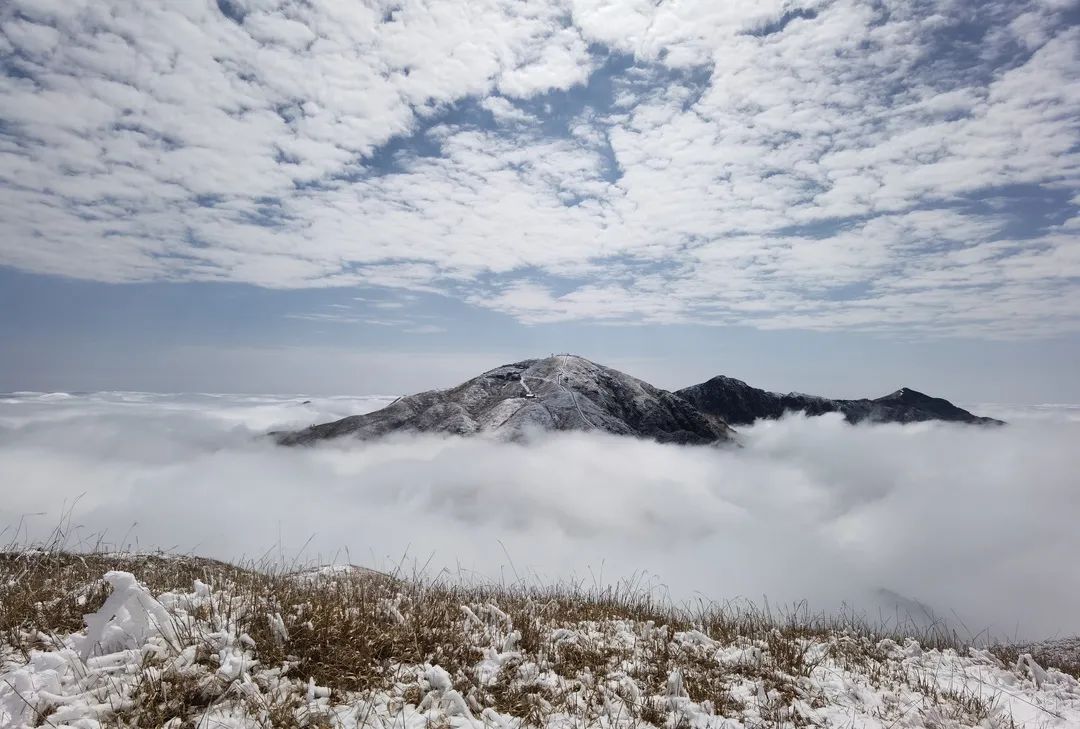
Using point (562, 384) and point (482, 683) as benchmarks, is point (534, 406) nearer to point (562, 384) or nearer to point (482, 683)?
point (562, 384)

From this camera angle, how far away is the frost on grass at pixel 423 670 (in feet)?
16.4

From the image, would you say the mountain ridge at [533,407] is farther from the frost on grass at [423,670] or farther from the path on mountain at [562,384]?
the frost on grass at [423,670]

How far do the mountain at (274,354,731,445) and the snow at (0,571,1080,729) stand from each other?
453ft

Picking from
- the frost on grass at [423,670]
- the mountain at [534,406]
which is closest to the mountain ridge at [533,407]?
the mountain at [534,406]

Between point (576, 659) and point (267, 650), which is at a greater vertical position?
point (267, 650)

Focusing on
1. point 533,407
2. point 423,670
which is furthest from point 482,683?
point 533,407

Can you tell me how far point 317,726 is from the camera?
4.90m

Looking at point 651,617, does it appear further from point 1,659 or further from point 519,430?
point 519,430

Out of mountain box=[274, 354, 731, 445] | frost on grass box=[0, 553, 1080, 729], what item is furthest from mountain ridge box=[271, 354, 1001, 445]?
frost on grass box=[0, 553, 1080, 729]

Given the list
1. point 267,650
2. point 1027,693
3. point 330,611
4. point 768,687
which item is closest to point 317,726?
point 267,650

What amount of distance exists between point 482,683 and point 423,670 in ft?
2.34

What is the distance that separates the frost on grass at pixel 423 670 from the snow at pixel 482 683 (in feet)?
0.07

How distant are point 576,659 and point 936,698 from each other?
5.05m

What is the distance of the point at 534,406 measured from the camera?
15300cm
